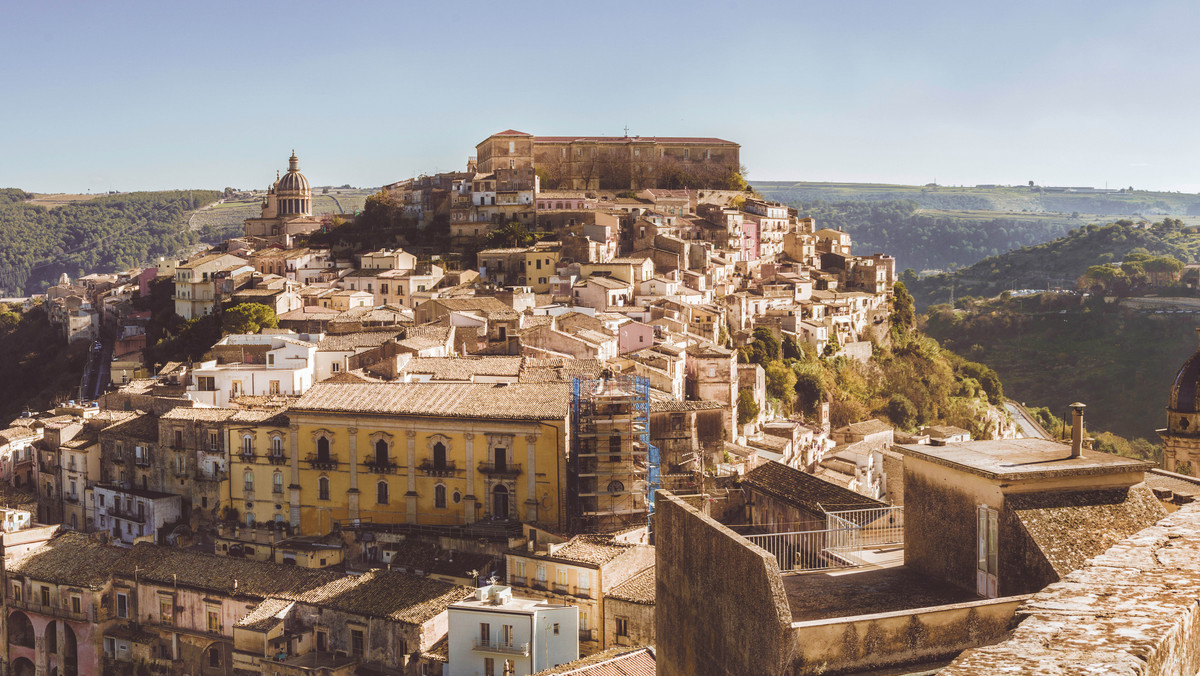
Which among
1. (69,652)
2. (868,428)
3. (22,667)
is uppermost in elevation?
(868,428)

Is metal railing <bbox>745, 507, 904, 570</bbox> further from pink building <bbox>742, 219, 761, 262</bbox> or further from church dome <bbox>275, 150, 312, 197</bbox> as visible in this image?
church dome <bbox>275, 150, 312, 197</bbox>

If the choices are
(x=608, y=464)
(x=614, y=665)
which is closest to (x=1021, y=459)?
(x=614, y=665)

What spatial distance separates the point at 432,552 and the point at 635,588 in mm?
6884

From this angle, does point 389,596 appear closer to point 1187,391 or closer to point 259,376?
point 259,376

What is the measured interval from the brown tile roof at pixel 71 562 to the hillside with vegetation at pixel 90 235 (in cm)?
13860

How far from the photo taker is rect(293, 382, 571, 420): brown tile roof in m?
29.8

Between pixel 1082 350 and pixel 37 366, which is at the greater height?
pixel 37 366

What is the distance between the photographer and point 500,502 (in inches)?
1185

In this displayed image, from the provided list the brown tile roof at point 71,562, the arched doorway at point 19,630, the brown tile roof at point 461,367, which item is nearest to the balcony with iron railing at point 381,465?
the brown tile roof at point 461,367

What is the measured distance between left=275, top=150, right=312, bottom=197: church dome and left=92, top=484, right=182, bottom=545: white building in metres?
50.4

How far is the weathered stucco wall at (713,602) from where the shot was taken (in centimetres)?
655

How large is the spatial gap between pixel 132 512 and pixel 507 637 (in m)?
18.5

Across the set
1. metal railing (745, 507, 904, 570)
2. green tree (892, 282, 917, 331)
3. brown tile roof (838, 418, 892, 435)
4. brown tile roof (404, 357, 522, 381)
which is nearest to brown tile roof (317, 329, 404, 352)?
brown tile roof (404, 357, 522, 381)

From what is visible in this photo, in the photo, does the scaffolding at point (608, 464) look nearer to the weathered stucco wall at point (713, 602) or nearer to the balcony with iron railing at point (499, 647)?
the balcony with iron railing at point (499, 647)
